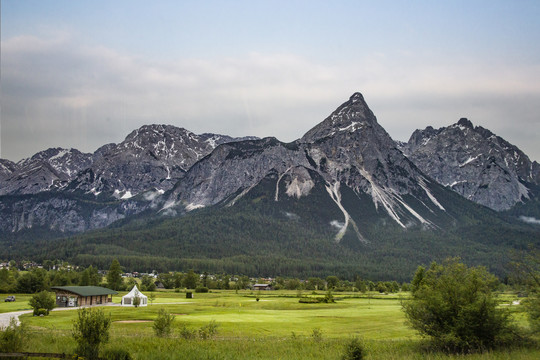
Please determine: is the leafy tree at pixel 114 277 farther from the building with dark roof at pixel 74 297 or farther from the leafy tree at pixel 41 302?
the leafy tree at pixel 41 302

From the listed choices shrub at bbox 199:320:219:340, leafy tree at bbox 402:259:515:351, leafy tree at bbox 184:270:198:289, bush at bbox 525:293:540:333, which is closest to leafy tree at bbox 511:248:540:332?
bush at bbox 525:293:540:333

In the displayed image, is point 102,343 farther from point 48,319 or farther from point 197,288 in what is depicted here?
point 197,288

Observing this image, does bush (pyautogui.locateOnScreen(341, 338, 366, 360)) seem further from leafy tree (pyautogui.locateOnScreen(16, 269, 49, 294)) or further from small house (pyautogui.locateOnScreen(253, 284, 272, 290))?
small house (pyautogui.locateOnScreen(253, 284, 272, 290))

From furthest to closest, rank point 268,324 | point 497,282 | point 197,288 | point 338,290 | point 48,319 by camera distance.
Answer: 1. point 338,290
2. point 197,288
3. point 48,319
4. point 268,324
5. point 497,282

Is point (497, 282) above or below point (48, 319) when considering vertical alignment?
above

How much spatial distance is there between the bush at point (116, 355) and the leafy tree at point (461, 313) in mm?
27453

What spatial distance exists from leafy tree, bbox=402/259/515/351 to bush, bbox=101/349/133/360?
27453mm

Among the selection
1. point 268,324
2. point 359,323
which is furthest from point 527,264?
point 268,324

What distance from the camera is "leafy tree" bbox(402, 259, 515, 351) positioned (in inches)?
1873

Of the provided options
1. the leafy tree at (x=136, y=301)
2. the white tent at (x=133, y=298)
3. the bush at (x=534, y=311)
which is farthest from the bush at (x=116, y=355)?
the white tent at (x=133, y=298)

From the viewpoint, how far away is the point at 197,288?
162m

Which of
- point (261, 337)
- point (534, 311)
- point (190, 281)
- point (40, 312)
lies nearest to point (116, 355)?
point (261, 337)

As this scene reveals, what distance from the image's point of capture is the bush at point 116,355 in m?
36.2

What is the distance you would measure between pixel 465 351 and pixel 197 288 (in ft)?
402
